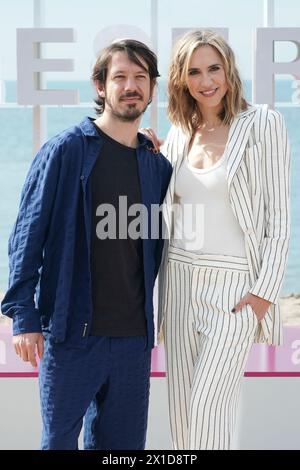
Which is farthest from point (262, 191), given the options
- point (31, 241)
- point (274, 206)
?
point (31, 241)

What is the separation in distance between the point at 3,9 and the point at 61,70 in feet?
57.4

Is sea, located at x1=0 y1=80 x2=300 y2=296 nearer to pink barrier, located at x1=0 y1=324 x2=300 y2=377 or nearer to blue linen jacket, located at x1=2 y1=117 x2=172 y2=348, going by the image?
pink barrier, located at x1=0 y1=324 x2=300 y2=377


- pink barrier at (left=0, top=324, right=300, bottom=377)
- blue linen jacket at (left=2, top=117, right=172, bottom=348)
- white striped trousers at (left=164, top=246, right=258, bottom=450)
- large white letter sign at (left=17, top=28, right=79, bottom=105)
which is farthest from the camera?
large white letter sign at (left=17, top=28, right=79, bottom=105)

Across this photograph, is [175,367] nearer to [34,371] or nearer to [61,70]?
[34,371]

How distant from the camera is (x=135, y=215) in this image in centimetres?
275

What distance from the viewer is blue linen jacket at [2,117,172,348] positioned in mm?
2629

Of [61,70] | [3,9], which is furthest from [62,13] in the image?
[61,70]

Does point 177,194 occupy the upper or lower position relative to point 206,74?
lower

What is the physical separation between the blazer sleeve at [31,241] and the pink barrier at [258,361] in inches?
43.5

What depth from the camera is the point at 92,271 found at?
8.79 feet

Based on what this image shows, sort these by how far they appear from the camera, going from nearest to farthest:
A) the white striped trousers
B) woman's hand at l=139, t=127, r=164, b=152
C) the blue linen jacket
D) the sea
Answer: the blue linen jacket
the white striped trousers
woman's hand at l=139, t=127, r=164, b=152
the sea

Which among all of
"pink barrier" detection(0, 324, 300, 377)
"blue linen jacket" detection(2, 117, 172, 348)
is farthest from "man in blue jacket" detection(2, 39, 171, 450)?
"pink barrier" detection(0, 324, 300, 377)

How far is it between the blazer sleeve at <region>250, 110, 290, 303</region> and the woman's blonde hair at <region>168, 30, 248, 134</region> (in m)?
0.14

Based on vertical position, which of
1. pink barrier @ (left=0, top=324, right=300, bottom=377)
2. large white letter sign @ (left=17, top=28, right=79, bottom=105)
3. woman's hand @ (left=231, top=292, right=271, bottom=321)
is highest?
large white letter sign @ (left=17, top=28, right=79, bottom=105)
